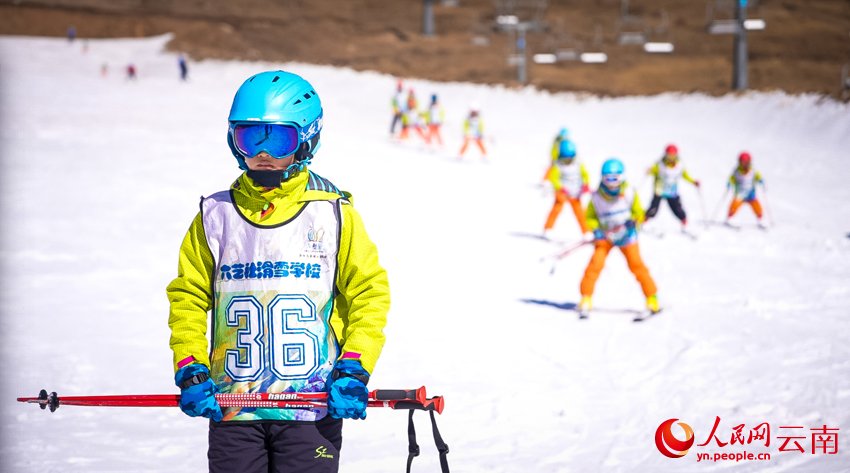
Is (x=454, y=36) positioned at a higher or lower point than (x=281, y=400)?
higher

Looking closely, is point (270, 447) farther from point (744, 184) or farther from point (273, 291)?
point (744, 184)

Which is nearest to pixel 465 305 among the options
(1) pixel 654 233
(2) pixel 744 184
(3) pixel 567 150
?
(3) pixel 567 150

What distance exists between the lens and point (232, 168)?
15719mm

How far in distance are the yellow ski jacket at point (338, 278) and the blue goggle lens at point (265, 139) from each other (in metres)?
0.09

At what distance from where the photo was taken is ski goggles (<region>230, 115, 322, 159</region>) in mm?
2467

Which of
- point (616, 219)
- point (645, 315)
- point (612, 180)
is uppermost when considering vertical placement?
point (612, 180)

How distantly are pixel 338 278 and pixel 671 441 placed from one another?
315 cm

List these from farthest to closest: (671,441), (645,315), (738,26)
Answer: (738,26) → (645,315) → (671,441)

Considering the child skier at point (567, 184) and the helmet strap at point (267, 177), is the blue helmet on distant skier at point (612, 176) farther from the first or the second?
the helmet strap at point (267, 177)

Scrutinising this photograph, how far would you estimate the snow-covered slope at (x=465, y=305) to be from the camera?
192 inches

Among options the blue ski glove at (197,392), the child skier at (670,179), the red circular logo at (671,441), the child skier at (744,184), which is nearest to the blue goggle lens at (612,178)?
the red circular logo at (671,441)

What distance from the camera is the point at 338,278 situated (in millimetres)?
2531

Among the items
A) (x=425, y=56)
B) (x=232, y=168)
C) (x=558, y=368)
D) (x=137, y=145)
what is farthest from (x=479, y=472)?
(x=425, y=56)

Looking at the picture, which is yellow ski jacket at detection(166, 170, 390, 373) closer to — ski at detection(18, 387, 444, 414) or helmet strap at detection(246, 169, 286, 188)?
helmet strap at detection(246, 169, 286, 188)
